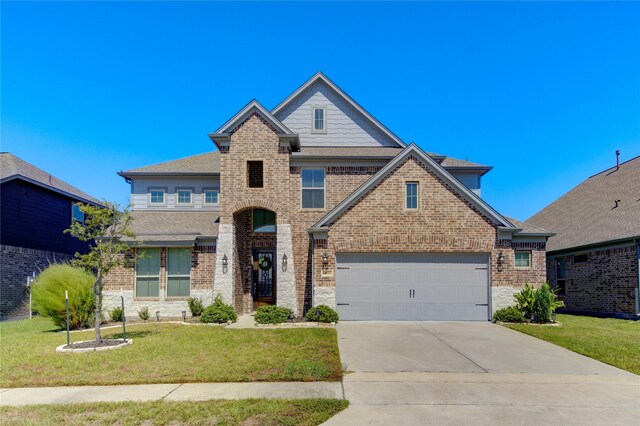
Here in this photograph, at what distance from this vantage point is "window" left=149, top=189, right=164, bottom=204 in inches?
814

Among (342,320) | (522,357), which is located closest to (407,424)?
(522,357)

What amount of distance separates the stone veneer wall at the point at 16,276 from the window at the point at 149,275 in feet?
15.6

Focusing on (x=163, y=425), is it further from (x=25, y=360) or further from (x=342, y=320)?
(x=342, y=320)

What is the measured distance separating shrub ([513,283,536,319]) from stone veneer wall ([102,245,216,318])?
12031mm

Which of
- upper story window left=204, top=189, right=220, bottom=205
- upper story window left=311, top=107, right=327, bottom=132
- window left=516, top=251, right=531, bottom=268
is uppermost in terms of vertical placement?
upper story window left=311, top=107, right=327, bottom=132

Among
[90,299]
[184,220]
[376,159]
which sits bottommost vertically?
[90,299]

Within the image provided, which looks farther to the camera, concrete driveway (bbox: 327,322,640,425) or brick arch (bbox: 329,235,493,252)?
brick arch (bbox: 329,235,493,252)

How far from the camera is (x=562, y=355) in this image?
33.6ft

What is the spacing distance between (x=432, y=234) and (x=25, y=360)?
1315cm

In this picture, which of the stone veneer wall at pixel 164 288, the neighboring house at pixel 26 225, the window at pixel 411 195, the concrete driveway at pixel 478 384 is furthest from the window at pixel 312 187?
the neighboring house at pixel 26 225

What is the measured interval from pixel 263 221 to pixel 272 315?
203 inches

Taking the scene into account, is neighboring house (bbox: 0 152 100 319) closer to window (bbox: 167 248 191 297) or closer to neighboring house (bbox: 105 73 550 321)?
neighboring house (bbox: 105 73 550 321)

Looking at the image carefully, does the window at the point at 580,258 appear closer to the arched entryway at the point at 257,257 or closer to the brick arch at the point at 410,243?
the brick arch at the point at 410,243

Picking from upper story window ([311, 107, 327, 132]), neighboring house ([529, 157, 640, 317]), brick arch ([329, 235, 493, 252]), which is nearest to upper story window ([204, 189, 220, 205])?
upper story window ([311, 107, 327, 132])
